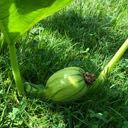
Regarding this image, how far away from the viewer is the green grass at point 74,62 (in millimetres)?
2139

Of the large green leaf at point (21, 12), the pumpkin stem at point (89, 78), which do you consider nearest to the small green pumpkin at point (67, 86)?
the pumpkin stem at point (89, 78)

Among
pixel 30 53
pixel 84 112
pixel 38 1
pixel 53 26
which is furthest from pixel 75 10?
pixel 38 1

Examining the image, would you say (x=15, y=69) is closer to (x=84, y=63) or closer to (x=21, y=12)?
(x=21, y=12)

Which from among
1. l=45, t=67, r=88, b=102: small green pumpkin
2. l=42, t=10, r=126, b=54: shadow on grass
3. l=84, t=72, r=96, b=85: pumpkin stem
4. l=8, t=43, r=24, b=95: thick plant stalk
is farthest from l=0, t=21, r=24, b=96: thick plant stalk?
l=42, t=10, r=126, b=54: shadow on grass

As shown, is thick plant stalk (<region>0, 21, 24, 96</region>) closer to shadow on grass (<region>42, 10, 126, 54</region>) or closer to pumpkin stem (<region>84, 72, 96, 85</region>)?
pumpkin stem (<region>84, 72, 96, 85</region>)

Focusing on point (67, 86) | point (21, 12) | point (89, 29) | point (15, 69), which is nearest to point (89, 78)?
point (67, 86)

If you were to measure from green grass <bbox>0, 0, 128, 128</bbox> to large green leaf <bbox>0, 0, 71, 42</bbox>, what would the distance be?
1.60ft

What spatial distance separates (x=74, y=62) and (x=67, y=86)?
1.35 ft

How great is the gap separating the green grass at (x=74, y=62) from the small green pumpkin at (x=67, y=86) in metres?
0.08

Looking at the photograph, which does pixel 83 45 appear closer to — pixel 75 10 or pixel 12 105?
pixel 75 10

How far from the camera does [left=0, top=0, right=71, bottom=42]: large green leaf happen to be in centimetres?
156

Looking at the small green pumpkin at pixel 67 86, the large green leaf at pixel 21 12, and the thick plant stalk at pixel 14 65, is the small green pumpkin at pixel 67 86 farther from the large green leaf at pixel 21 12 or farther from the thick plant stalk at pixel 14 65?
the large green leaf at pixel 21 12

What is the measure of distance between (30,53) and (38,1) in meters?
0.95

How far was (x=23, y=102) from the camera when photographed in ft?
6.89
